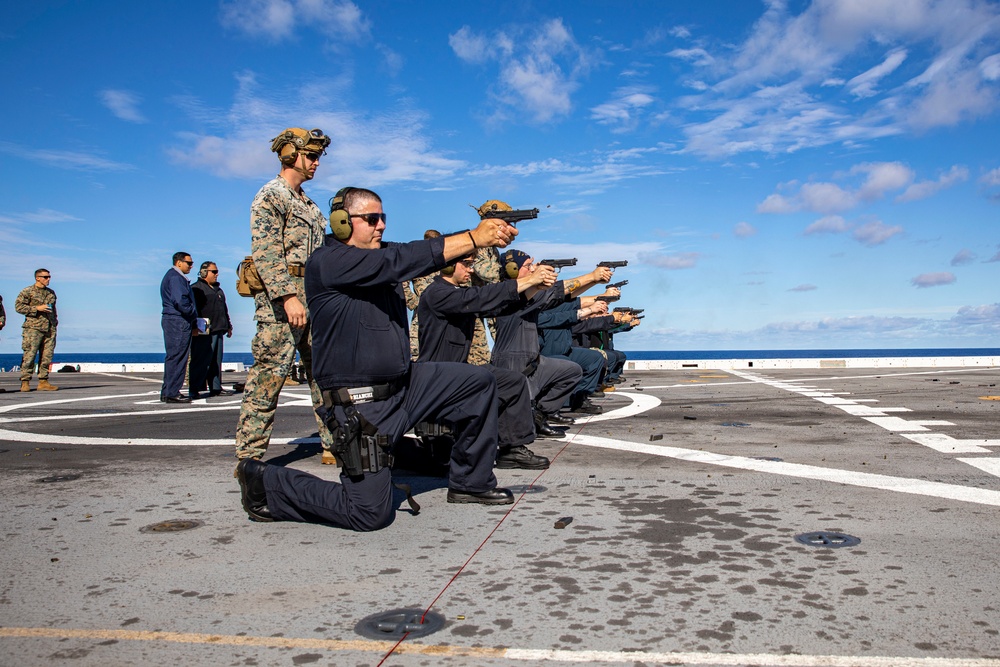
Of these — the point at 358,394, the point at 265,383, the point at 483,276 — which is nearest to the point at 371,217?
the point at 358,394

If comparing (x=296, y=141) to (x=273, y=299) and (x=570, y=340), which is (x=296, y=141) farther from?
(x=570, y=340)

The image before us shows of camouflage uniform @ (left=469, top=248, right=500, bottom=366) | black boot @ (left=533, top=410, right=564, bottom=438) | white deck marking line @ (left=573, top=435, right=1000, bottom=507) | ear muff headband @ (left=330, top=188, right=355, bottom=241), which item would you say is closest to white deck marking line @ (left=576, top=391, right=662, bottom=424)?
black boot @ (left=533, top=410, right=564, bottom=438)

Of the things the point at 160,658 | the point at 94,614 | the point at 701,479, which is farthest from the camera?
the point at 701,479

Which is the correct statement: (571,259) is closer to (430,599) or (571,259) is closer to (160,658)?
(430,599)

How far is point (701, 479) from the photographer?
491cm

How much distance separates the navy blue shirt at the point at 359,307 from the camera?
3.74 m

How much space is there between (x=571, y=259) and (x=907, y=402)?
6.11 meters

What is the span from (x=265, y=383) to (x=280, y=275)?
720 mm

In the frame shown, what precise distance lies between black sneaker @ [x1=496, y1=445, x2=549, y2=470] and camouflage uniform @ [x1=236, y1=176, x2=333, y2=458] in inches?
47.7

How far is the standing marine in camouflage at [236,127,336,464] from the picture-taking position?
5.10 m

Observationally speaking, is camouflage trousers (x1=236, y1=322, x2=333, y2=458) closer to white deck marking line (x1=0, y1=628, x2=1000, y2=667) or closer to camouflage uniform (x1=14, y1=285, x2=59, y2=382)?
white deck marking line (x1=0, y1=628, x2=1000, y2=667)

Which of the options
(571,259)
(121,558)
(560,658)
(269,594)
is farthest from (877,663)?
(571,259)

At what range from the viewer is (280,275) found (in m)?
5.09

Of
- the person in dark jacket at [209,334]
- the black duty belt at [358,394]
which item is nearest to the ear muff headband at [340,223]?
the black duty belt at [358,394]
